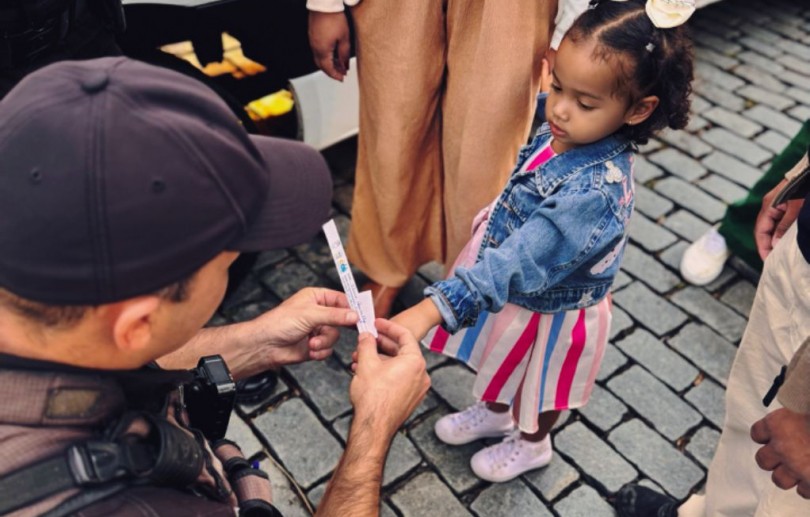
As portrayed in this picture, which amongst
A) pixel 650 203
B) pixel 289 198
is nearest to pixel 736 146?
pixel 650 203

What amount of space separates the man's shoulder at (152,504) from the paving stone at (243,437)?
5.07 feet

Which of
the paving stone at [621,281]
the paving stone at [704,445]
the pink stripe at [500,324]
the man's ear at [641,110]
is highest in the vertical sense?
the man's ear at [641,110]

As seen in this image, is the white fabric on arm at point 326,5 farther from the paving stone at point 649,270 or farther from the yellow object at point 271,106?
the paving stone at point 649,270

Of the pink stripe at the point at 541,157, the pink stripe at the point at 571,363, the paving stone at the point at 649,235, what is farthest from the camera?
the paving stone at the point at 649,235

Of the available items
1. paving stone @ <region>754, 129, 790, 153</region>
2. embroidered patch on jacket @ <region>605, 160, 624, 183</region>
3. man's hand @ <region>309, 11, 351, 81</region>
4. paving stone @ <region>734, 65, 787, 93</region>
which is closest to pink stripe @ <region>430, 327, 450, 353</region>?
embroidered patch on jacket @ <region>605, 160, 624, 183</region>

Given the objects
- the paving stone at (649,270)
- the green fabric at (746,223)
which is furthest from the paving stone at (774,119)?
the paving stone at (649,270)

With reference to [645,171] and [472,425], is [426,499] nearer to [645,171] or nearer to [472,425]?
[472,425]

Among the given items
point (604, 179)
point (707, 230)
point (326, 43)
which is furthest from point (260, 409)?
point (707, 230)

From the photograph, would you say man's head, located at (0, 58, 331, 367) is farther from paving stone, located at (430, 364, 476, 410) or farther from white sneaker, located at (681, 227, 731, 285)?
white sneaker, located at (681, 227, 731, 285)

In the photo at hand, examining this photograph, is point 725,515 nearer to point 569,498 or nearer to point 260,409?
point 569,498

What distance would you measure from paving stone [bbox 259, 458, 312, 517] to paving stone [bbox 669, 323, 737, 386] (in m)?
1.83

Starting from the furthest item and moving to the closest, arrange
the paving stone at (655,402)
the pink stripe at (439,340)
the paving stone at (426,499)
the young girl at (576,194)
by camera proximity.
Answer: the paving stone at (655,402)
the paving stone at (426,499)
the pink stripe at (439,340)
the young girl at (576,194)

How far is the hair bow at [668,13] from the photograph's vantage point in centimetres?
192

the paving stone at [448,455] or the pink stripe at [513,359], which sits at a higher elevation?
the pink stripe at [513,359]
